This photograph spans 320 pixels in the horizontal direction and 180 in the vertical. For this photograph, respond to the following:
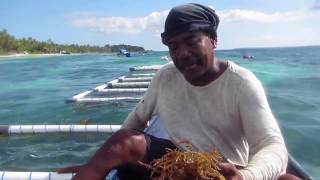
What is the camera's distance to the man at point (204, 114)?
2.36 meters

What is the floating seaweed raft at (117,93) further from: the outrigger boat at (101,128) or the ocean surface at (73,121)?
the ocean surface at (73,121)

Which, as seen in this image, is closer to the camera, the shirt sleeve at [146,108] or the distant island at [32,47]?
the shirt sleeve at [146,108]

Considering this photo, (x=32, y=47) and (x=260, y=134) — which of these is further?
(x=32, y=47)

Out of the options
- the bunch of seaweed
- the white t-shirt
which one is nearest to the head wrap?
the white t-shirt

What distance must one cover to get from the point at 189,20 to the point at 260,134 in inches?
27.7

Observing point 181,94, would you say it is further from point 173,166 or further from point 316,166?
point 316,166

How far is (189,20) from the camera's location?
7.95 feet

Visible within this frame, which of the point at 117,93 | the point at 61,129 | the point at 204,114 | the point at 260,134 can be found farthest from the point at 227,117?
the point at 117,93

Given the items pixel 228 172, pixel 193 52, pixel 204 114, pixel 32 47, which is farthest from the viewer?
pixel 32 47

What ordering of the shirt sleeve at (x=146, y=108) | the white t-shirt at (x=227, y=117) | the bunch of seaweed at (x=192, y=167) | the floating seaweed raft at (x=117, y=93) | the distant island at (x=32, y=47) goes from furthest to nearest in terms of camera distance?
the distant island at (x=32, y=47) < the floating seaweed raft at (x=117, y=93) < the shirt sleeve at (x=146, y=108) < the white t-shirt at (x=227, y=117) < the bunch of seaweed at (x=192, y=167)

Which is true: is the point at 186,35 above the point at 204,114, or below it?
above

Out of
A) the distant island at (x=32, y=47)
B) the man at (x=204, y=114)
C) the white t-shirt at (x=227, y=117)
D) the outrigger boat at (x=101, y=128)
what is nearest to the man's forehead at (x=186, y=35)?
the man at (x=204, y=114)

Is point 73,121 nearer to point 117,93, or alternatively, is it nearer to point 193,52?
point 117,93

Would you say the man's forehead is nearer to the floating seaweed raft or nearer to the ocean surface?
the ocean surface
